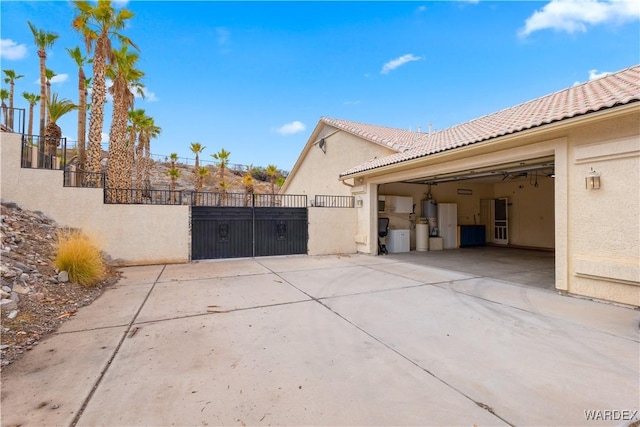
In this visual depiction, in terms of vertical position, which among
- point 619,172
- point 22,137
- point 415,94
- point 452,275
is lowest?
point 452,275

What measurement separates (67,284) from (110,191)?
4432mm

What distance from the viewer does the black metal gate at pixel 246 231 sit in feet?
31.1

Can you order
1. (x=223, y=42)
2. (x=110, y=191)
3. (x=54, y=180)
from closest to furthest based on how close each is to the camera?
(x=54, y=180)
(x=110, y=191)
(x=223, y=42)

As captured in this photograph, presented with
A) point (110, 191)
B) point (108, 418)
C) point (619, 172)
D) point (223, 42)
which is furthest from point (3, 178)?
point (619, 172)

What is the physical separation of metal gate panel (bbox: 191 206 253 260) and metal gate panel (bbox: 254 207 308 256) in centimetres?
36

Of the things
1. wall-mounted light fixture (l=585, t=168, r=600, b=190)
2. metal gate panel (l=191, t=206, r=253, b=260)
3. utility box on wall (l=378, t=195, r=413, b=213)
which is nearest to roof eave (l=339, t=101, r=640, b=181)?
wall-mounted light fixture (l=585, t=168, r=600, b=190)

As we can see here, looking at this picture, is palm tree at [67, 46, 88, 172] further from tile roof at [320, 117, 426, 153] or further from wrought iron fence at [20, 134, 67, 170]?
tile roof at [320, 117, 426, 153]

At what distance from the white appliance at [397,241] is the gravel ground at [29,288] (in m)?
9.37

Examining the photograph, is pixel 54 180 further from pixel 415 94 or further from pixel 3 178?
pixel 415 94

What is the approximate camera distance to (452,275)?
7.50m

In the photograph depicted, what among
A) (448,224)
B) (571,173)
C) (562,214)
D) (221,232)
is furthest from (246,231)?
(448,224)

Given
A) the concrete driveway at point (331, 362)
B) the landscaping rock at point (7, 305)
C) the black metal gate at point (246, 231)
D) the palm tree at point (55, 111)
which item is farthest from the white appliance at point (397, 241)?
the palm tree at point (55, 111)

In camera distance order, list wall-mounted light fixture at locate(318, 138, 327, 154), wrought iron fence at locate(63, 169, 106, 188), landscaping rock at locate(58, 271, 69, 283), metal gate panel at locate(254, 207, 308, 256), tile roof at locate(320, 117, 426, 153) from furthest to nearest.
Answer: wall-mounted light fixture at locate(318, 138, 327, 154) → tile roof at locate(320, 117, 426, 153) → metal gate panel at locate(254, 207, 308, 256) → wrought iron fence at locate(63, 169, 106, 188) → landscaping rock at locate(58, 271, 69, 283)

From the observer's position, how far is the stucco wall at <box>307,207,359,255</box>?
1114 centimetres
